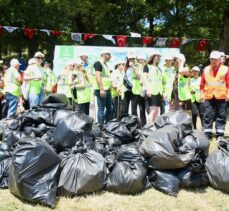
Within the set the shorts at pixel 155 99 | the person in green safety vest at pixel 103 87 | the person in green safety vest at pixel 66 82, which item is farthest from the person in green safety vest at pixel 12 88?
the shorts at pixel 155 99

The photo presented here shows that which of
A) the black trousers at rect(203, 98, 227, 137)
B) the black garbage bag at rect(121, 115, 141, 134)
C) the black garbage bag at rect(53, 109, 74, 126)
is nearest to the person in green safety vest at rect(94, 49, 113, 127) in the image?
the black garbage bag at rect(121, 115, 141, 134)

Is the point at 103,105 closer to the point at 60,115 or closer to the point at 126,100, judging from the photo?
the point at 126,100

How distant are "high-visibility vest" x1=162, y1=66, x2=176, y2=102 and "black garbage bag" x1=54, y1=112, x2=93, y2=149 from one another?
2854 millimetres

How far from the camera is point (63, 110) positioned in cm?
603

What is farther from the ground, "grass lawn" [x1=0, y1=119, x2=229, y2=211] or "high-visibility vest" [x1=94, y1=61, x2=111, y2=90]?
"high-visibility vest" [x1=94, y1=61, x2=111, y2=90]

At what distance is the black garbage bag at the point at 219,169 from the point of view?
4770 mm

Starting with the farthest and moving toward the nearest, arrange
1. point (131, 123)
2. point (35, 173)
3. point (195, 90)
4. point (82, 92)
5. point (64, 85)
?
point (64, 85), point (195, 90), point (82, 92), point (131, 123), point (35, 173)

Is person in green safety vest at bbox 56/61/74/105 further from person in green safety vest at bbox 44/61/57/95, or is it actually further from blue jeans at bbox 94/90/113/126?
blue jeans at bbox 94/90/113/126

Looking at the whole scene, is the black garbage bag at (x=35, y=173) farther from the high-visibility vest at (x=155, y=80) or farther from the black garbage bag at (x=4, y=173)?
the high-visibility vest at (x=155, y=80)

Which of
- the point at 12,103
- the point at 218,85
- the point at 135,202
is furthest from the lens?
the point at 12,103

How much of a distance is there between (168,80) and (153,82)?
1.68 feet

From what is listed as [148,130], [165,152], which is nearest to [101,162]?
[165,152]

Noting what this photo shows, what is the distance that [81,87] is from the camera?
7.56m

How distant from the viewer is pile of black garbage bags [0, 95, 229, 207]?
172 inches
